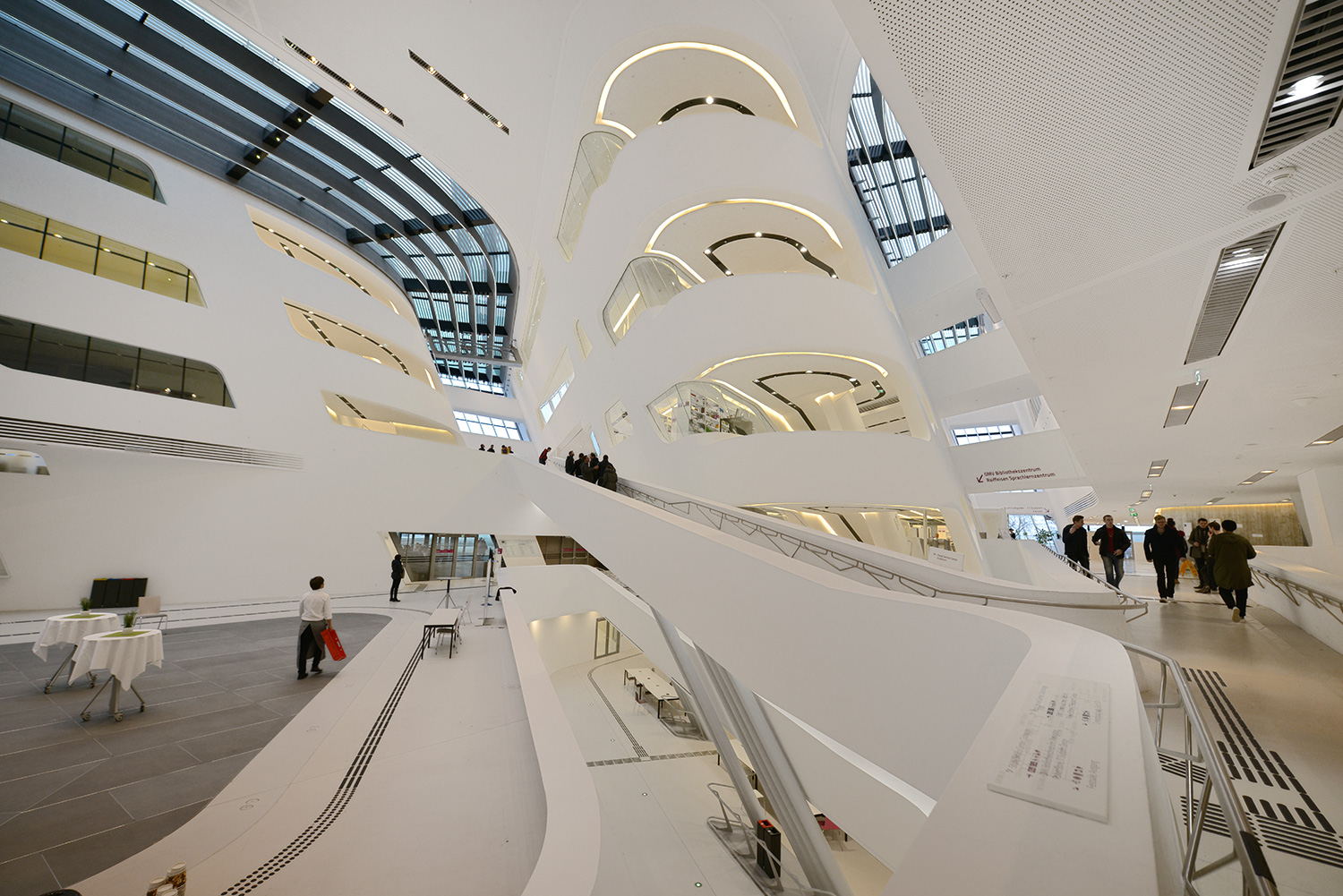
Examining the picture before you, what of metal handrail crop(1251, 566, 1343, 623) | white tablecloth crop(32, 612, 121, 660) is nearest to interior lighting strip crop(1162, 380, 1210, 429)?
metal handrail crop(1251, 566, 1343, 623)

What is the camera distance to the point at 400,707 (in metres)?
5.35

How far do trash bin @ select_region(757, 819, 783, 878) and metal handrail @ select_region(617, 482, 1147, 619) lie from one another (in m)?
3.79

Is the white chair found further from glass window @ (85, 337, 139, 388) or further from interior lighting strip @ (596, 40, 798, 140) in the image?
interior lighting strip @ (596, 40, 798, 140)

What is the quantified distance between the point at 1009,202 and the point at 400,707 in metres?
6.73

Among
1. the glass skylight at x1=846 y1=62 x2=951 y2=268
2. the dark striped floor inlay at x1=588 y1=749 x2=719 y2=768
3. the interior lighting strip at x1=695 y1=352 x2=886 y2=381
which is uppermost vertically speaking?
the glass skylight at x1=846 y1=62 x2=951 y2=268

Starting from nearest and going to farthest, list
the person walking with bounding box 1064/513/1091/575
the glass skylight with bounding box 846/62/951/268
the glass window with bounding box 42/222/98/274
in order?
the person walking with bounding box 1064/513/1091/575 → the glass window with bounding box 42/222/98/274 → the glass skylight with bounding box 846/62/951/268

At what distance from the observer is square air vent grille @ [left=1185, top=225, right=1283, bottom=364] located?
367 centimetres

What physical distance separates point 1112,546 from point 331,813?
418 inches

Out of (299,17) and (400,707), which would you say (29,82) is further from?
(400,707)

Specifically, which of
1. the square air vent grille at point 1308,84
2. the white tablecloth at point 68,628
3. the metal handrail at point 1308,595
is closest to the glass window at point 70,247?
the white tablecloth at point 68,628

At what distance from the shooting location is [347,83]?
13805 mm

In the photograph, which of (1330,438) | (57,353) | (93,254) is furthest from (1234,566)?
(93,254)

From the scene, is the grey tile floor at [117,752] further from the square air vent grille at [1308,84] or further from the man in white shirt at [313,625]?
the square air vent grille at [1308,84]

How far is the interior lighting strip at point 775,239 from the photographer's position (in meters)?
14.1
